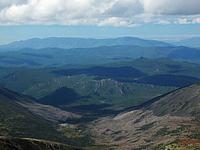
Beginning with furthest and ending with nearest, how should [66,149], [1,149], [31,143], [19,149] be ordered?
[66,149] < [31,143] < [19,149] < [1,149]

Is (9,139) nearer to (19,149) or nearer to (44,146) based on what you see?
(19,149)

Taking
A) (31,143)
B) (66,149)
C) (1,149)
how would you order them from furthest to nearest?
1. (66,149)
2. (31,143)
3. (1,149)

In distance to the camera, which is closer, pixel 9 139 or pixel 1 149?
pixel 1 149

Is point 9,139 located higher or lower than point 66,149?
higher

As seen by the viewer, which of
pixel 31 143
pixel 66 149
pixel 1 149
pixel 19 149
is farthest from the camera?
pixel 66 149

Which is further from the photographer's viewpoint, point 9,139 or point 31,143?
point 31,143

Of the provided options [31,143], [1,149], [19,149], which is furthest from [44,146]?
[1,149]

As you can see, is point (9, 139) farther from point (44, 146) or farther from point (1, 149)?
point (44, 146)

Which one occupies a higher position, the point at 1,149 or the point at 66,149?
the point at 1,149

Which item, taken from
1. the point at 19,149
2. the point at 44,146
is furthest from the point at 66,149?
the point at 19,149
